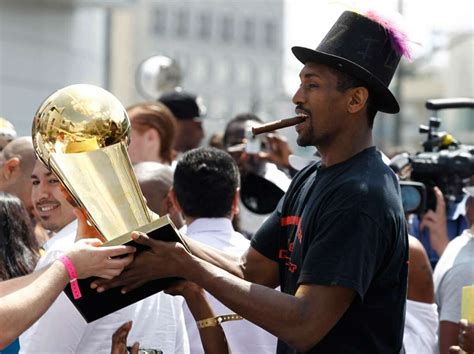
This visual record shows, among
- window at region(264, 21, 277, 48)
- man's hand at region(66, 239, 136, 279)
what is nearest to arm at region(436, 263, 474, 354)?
man's hand at region(66, 239, 136, 279)

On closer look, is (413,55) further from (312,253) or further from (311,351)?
(311,351)

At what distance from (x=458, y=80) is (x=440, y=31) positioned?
32.3 m

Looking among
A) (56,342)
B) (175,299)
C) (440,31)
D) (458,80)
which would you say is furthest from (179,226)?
(458,80)

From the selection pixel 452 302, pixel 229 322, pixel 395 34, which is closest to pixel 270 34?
pixel 452 302

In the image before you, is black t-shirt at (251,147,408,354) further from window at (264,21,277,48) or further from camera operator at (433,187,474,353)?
window at (264,21,277,48)

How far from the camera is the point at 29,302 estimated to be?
349 centimetres

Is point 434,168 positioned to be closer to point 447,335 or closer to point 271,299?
point 447,335

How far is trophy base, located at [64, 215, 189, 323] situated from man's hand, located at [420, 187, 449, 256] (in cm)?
262

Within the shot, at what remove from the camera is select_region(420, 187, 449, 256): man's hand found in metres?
6.08

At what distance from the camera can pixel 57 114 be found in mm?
3893

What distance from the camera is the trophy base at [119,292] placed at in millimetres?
3553

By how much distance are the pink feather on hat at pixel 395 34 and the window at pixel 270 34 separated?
300 ft

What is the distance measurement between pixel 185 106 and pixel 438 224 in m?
2.80

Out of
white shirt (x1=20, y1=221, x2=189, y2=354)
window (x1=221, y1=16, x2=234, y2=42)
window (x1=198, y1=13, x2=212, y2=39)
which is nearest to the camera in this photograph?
white shirt (x1=20, y1=221, x2=189, y2=354)
